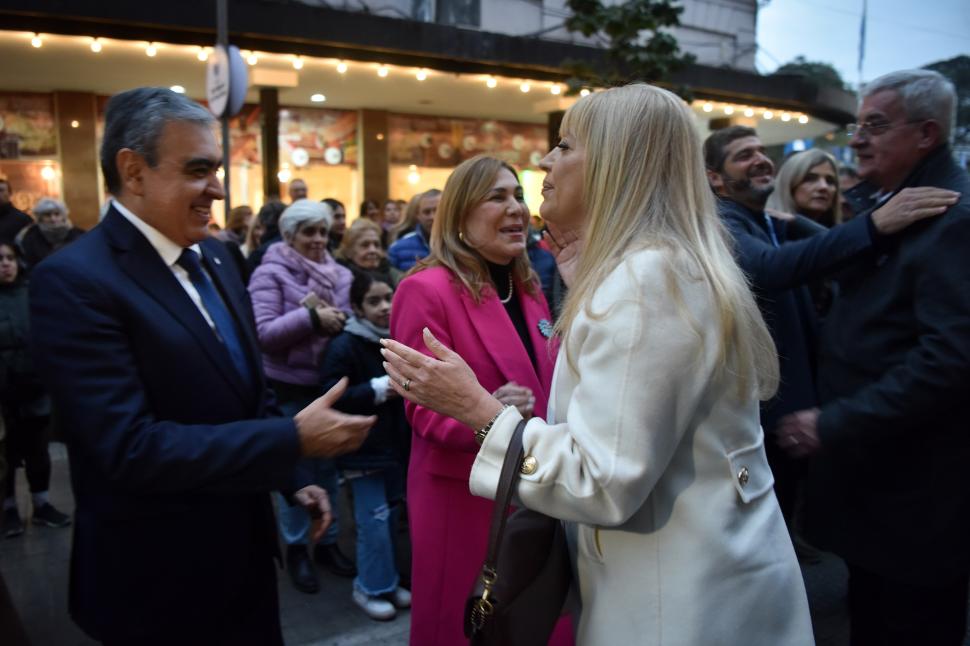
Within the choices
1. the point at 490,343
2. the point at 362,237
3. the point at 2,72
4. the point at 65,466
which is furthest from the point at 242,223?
the point at 490,343

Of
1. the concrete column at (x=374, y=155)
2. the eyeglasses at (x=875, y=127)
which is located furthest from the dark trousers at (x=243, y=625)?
the concrete column at (x=374, y=155)

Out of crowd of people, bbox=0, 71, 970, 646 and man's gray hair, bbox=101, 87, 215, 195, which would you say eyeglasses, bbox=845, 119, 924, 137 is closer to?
crowd of people, bbox=0, 71, 970, 646

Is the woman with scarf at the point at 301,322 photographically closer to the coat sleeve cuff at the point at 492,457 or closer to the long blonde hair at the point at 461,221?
the long blonde hair at the point at 461,221

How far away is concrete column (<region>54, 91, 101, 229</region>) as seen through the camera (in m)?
13.0

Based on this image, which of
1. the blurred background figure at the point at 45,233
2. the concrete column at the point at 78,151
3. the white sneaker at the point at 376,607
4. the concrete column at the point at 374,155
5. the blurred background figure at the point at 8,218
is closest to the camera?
the white sneaker at the point at 376,607

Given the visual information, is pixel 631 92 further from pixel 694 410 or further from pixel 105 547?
pixel 105 547

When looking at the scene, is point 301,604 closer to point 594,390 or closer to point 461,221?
point 461,221

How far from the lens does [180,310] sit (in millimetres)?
1959

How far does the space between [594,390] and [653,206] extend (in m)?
0.45

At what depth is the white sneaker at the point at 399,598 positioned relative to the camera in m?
4.08

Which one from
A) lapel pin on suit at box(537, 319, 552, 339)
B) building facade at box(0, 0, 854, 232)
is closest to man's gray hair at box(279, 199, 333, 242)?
lapel pin on suit at box(537, 319, 552, 339)

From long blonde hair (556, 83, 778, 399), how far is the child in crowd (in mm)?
2405

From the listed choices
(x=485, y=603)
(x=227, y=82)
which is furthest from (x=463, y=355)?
(x=227, y=82)

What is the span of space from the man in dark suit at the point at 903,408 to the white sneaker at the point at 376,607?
7.32 ft
